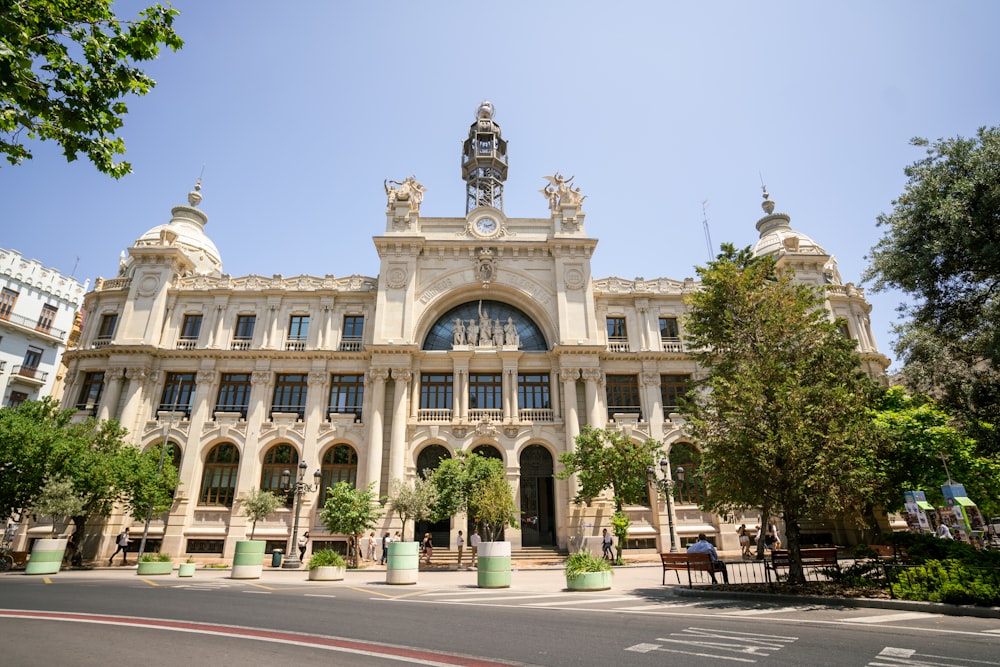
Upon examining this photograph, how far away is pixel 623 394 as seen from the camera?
108ft

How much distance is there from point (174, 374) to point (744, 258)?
34.1m

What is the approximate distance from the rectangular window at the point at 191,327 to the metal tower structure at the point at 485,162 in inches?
871

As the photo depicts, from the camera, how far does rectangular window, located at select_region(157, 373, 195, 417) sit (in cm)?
3191

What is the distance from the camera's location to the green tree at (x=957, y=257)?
1576cm

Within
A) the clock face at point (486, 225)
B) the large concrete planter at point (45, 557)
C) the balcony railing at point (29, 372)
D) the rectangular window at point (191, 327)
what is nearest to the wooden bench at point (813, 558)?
the large concrete planter at point (45, 557)

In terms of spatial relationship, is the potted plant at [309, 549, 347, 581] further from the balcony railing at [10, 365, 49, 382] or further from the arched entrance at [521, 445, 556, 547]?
the balcony railing at [10, 365, 49, 382]

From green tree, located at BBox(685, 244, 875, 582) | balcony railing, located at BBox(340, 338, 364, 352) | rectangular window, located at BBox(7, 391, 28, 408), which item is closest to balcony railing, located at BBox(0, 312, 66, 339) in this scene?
rectangular window, located at BBox(7, 391, 28, 408)

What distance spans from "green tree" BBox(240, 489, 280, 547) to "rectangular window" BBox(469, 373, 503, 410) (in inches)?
489

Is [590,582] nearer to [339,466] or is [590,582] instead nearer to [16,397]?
[339,466]

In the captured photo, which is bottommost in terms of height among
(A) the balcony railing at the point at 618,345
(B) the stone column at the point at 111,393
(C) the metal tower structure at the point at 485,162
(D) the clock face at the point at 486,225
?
(B) the stone column at the point at 111,393

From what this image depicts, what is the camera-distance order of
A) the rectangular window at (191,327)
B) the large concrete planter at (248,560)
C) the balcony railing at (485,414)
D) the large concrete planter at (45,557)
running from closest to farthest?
the large concrete planter at (248,560)
the large concrete planter at (45,557)
the balcony railing at (485,414)
the rectangular window at (191,327)

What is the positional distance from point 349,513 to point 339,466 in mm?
6734

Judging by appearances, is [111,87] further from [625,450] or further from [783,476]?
[625,450]

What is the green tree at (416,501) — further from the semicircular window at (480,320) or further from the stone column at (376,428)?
the semicircular window at (480,320)
